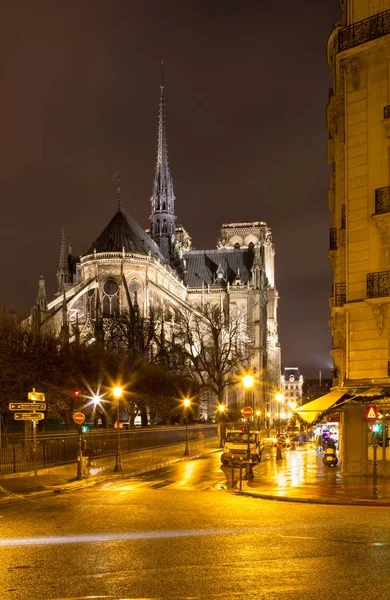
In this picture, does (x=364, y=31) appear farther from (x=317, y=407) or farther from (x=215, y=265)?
(x=215, y=265)

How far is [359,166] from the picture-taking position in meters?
25.1

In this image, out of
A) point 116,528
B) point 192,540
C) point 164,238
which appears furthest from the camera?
point 164,238

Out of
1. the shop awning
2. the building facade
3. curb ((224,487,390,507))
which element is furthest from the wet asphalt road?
the building facade

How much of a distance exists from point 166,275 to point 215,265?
33.6 meters

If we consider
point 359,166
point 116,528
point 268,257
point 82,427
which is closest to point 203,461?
point 82,427

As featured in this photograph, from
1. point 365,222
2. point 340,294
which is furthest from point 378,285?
point 340,294

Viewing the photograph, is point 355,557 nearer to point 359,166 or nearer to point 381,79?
point 359,166

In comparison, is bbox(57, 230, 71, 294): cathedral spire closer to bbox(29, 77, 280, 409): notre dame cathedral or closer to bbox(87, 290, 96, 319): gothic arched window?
bbox(29, 77, 280, 409): notre dame cathedral

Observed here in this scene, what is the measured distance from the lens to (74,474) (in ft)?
96.8

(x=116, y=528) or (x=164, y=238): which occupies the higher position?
Result: (x=164, y=238)

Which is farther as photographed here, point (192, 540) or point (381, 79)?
point (381, 79)

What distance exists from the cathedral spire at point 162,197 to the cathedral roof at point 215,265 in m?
8.20

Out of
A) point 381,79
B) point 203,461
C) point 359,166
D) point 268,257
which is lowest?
point 203,461

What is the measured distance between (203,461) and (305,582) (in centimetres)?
3138
